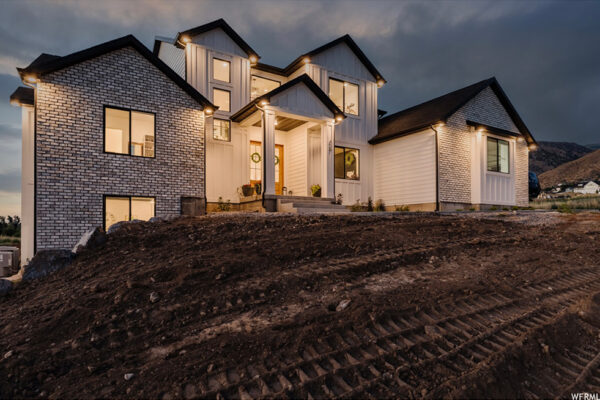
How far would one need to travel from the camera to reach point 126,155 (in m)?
9.59

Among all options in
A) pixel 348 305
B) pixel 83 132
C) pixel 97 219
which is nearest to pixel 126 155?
pixel 83 132

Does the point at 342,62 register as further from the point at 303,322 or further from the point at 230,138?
the point at 303,322

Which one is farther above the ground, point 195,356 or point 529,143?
point 529,143

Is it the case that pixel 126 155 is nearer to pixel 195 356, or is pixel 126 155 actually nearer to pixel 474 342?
pixel 195 356

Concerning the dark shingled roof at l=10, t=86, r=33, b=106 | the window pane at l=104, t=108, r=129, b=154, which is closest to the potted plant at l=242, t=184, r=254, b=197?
the window pane at l=104, t=108, r=129, b=154

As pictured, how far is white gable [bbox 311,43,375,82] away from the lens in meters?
15.1

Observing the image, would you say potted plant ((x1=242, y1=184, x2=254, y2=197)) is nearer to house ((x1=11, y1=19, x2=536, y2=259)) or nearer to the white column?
house ((x1=11, y1=19, x2=536, y2=259))

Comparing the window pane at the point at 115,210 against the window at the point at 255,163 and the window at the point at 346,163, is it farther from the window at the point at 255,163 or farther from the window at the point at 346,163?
the window at the point at 346,163

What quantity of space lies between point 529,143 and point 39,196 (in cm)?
1953

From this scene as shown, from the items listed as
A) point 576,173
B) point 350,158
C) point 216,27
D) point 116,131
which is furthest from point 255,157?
point 576,173

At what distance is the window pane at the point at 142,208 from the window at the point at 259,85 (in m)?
6.17

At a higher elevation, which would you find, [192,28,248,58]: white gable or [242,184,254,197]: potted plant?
[192,28,248,58]: white gable

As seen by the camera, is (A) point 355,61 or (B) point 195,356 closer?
(B) point 195,356

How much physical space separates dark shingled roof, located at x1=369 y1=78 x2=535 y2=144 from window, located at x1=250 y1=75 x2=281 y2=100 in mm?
4929
